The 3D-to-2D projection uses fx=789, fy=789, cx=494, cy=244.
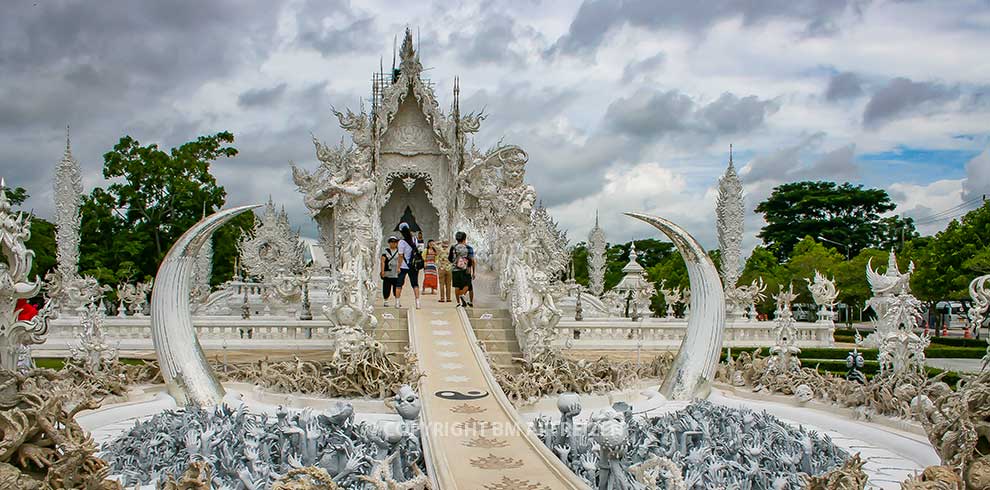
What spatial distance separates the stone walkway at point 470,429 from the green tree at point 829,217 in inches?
1234

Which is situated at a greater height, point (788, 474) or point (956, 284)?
point (956, 284)

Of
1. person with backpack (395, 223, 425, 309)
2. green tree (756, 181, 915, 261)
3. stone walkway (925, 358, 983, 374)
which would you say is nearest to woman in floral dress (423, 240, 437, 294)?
person with backpack (395, 223, 425, 309)

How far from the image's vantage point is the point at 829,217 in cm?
3966

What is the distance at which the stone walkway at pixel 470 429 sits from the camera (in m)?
6.07

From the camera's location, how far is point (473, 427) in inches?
287

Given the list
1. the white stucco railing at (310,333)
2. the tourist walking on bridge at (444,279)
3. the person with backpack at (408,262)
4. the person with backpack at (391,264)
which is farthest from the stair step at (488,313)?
the white stucco railing at (310,333)

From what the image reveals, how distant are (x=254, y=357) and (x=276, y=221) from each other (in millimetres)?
9589

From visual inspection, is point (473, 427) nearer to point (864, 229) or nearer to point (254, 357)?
point (254, 357)

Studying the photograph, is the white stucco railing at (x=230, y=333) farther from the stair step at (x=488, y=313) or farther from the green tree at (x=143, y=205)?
the green tree at (x=143, y=205)

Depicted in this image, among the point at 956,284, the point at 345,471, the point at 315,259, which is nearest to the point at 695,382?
the point at 345,471

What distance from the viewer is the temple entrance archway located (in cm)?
2234

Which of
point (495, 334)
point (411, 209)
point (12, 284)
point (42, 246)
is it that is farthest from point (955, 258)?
point (42, 246)

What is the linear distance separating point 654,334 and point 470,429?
924cm

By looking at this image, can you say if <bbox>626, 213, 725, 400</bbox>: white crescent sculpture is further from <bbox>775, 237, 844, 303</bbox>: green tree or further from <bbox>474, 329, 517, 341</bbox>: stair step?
<bbox>775, 237, 844, 303</bbox>: green tree
